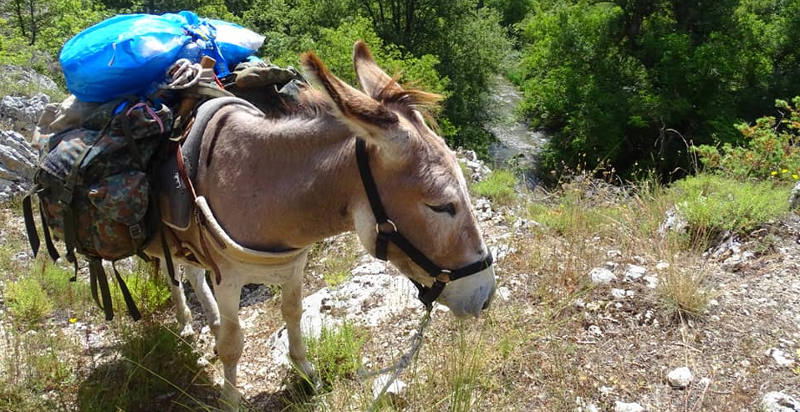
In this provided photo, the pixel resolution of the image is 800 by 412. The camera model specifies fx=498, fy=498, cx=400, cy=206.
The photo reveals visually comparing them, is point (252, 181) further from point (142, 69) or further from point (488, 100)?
point (488, 100)

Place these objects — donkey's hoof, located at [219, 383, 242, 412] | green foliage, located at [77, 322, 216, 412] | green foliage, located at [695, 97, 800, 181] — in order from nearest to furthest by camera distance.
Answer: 1. donkey's hoof, located at [219, 383, 242, 412]
2. green foliage, located at [77, 322, 216, 412]
3. green foliage, located at [695, 97, 800, 181]

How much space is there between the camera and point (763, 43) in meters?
15.2

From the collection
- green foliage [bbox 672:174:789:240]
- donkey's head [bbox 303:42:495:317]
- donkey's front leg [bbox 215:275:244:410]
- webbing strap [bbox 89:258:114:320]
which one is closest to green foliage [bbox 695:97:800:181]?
green foliage [bbox 672:174:789:240]

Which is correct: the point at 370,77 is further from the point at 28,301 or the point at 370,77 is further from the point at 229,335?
the point at 28,301

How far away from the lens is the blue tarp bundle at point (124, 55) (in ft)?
7.64

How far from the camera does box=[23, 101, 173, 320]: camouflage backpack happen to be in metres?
2.18

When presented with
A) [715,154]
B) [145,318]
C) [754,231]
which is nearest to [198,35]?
[145,318]

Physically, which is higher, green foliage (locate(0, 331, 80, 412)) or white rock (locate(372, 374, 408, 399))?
white rock (locate(372, 374, 408, 399))

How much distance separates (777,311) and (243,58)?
3.54m

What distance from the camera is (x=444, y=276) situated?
1875mm

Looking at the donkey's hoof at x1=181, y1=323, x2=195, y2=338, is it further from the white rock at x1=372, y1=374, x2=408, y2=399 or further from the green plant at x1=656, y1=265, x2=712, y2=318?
the green plant at x1=656, y1=265, x2=712, y2=318

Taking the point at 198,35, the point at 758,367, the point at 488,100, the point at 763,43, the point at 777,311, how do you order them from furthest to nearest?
the point at 488,100, the point at 763,43, the point at 777,311, the point at 198,35, the point at 758,367

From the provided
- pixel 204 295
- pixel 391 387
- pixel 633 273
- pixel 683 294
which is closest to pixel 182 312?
pixel 204 295

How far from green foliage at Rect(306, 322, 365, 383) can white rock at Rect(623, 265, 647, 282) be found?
180 centimetres
